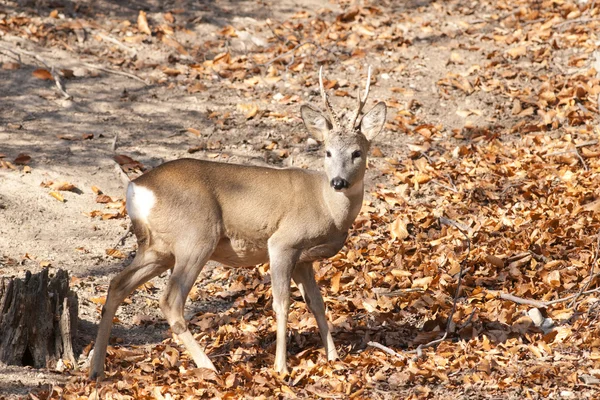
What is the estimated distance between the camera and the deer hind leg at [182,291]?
5.96 metres

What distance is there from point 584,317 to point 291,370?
2100 mm

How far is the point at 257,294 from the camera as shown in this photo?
299 inches

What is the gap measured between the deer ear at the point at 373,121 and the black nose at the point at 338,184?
0.62 m

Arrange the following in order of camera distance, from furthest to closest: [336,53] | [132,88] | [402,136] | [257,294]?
[336,53] → [132,88] → [402,136] → [257,294]

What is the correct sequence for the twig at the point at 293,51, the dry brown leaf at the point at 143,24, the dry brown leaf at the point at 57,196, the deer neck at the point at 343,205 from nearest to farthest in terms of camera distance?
1. the deer neck at the point at 343,205
2. the dry brown leaf at the point at 57,196
3. the twig at the point at 293,51
4. the dry brown leaf at the point at 143,24

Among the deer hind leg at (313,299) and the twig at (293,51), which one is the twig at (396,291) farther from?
the twig at (293,51)

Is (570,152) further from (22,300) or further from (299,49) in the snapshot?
(22,300)

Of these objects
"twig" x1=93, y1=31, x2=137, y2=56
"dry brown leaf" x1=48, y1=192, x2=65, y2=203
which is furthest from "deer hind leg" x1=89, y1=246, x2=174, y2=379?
"twig" x1=93, y1=31, x2=137, y2=56

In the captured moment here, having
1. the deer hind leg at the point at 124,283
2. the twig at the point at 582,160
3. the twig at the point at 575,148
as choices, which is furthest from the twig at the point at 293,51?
the deer hind leg at the point at 124,283

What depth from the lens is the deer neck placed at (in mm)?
6230

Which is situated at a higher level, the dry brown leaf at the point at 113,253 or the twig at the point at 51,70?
the twig at the point at 51,70

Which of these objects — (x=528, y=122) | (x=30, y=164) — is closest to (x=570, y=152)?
(x=528, y=122)

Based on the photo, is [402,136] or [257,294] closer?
[257,294]

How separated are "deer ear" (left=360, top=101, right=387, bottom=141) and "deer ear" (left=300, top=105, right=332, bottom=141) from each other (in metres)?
0.25
